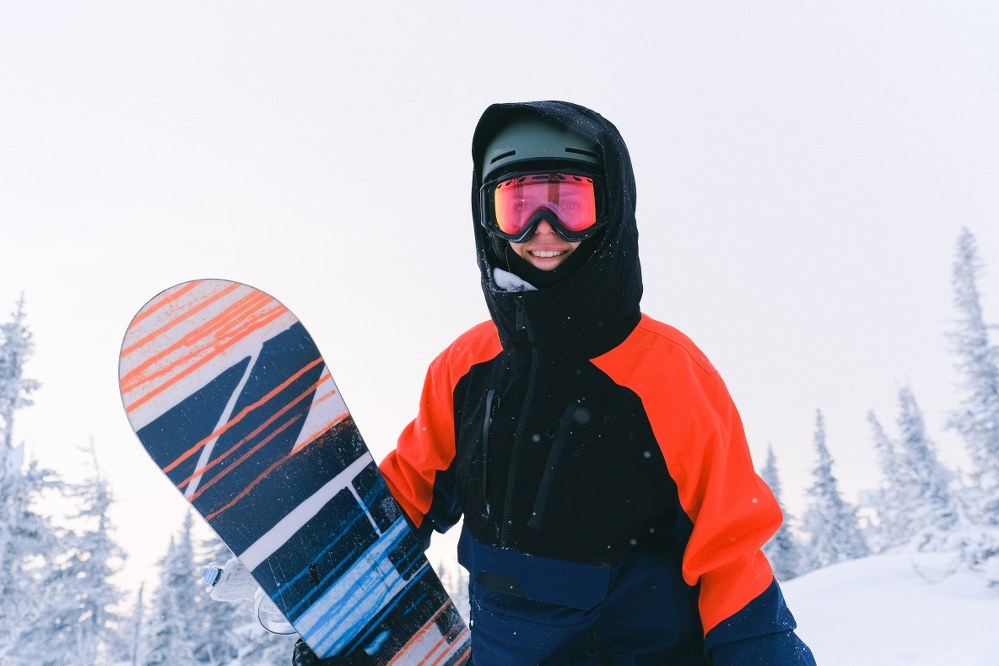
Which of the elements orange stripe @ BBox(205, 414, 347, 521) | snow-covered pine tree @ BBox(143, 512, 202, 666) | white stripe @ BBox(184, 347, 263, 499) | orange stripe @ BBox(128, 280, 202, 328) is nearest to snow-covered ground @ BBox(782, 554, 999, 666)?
orange stripe @ BBox(205, 414, 347, 521)

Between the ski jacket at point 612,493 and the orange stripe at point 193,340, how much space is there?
1.54 meters

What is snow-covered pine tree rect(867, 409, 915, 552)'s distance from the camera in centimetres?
3025

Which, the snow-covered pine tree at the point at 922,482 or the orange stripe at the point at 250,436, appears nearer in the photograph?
the orange stripe at the point at 250,436

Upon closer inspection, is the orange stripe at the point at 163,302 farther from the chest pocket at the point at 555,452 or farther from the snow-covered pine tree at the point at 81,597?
the snow-covered pine tree at the point at 81,597

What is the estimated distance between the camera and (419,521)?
9.31ft

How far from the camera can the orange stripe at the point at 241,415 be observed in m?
2.93

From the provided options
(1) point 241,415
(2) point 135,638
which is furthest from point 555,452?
(2) point 135,638

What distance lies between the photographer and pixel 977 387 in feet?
60.7

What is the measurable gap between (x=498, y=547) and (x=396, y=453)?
2.75 ft

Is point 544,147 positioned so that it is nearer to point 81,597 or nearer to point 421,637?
point 421,637

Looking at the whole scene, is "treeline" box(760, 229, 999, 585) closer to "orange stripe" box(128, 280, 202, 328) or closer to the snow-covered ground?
the snow-covered ground

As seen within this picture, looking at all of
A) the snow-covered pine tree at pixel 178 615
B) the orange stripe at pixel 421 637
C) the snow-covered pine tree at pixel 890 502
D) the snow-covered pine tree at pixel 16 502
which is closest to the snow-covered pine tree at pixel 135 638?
the snow-covered pine tree at pixel 178 615

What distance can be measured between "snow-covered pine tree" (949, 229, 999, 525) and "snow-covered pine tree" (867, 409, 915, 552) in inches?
446

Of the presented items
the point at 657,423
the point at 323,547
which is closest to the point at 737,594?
the point at 657,423
